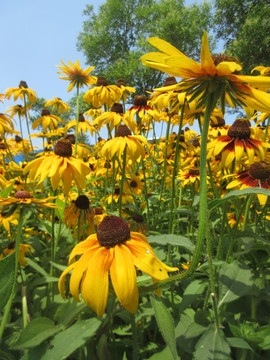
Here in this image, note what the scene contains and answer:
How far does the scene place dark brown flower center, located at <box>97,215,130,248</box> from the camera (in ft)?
2.10

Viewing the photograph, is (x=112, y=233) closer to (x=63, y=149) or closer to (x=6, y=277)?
(x=6, y=277)

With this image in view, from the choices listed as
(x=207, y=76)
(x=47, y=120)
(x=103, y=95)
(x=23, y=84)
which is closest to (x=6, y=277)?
(x=207, y=76)

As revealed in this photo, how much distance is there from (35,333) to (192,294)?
0.64 meters

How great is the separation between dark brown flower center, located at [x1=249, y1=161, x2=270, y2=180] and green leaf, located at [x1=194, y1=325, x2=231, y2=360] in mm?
833

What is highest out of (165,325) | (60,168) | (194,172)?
(60,168)

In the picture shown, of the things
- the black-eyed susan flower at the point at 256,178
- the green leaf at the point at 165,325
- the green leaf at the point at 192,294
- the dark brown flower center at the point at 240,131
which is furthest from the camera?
the dark brown flower center at the point at 240,131

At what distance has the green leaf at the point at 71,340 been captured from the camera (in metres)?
0.67

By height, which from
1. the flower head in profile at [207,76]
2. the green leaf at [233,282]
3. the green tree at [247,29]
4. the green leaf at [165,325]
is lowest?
the green leaf at [233,282]

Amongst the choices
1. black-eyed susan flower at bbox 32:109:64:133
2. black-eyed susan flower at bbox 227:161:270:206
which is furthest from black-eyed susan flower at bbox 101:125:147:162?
black-eyed susan flower at bbox 32:109:64:133

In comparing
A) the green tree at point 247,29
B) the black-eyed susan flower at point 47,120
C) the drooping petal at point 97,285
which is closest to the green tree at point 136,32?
the green tree at point 247,29

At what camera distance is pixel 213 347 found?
→ 2.07ft

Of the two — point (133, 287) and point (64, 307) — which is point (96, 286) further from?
point (64, 307)

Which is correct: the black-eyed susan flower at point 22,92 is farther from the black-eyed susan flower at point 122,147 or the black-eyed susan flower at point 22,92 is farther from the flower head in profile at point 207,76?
the flower head in profile at point 207,76

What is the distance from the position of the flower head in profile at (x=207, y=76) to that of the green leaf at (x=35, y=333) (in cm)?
80
